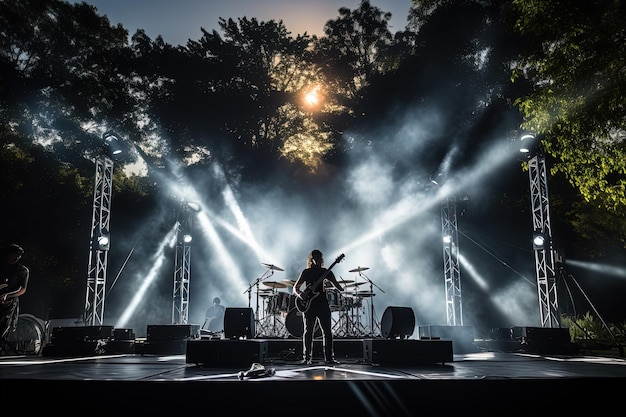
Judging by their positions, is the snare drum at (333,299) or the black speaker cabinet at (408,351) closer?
the black speaker cabinet at (408,351)

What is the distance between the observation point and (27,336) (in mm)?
9945

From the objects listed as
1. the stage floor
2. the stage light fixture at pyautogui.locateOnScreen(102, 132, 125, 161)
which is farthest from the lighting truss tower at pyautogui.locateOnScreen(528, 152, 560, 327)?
the stage light fixture at pyautogui.locateOnScreen(102, 132, 125, 161)

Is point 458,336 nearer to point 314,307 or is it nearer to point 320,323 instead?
point 320,323

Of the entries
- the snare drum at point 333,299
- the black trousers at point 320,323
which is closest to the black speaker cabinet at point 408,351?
the black trousers at point 320,323

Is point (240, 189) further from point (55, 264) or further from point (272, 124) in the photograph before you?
point (55, 264)

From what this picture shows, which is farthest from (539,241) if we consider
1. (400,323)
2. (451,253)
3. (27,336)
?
(27,336)

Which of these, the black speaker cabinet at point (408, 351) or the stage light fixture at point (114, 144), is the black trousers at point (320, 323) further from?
the stage light fixture at point (114, 144)

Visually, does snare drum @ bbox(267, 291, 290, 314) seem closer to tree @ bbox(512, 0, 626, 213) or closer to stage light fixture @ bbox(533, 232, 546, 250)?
stage light fixture @ bbox(533, 232, 546, 250)

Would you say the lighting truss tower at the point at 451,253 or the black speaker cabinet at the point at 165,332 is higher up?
the lighting truss tower at the point at 451,253

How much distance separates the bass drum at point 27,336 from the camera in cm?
958

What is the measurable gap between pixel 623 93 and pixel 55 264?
21.6m

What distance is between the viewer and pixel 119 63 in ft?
70.9

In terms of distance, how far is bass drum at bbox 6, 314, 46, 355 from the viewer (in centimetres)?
958

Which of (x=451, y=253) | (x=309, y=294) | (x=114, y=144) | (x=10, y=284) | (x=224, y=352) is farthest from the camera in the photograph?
(x=451, y=253)
